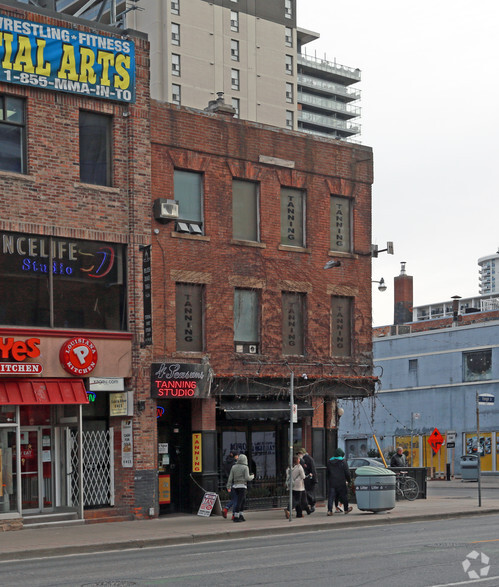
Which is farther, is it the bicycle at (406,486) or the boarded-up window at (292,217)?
the bicycle at (406,486)

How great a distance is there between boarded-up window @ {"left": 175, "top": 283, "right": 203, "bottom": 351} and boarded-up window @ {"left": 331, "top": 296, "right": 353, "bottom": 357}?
4.86 m

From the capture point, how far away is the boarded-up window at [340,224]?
30.5 meters

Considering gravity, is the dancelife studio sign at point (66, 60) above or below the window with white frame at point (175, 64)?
below

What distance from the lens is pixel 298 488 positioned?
2456cm

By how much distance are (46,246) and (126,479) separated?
6.05 m

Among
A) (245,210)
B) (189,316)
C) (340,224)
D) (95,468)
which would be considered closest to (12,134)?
(189,316)

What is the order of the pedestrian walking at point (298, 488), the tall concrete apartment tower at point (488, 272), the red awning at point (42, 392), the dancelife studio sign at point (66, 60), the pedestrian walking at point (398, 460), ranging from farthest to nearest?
the tall concrete apartment tower at point (488, 272) → the pedestrian walking at point (398, 460) → the pedestrian walking at point (298, 488) → the dancelife studio sign at point (66, 60) → the red awning at point (42, 392)

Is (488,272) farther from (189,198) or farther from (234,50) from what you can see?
(189,198)

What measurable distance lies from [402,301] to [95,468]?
42950mm

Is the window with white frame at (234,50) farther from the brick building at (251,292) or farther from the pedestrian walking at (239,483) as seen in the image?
the pedestrian walking at (239,483)

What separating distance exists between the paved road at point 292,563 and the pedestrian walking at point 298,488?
349 cm

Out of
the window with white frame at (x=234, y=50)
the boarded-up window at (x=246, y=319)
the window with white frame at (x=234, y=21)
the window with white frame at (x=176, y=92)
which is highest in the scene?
the window with white frame at (x=234, y=21)

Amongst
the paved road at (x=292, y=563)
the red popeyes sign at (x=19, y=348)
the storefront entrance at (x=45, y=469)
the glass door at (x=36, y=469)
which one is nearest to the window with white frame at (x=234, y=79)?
the storefront entrance at (x=45, y=469)

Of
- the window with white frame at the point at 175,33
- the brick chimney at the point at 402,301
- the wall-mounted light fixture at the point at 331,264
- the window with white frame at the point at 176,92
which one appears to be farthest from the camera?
the window with white frame at the point at 175,33
